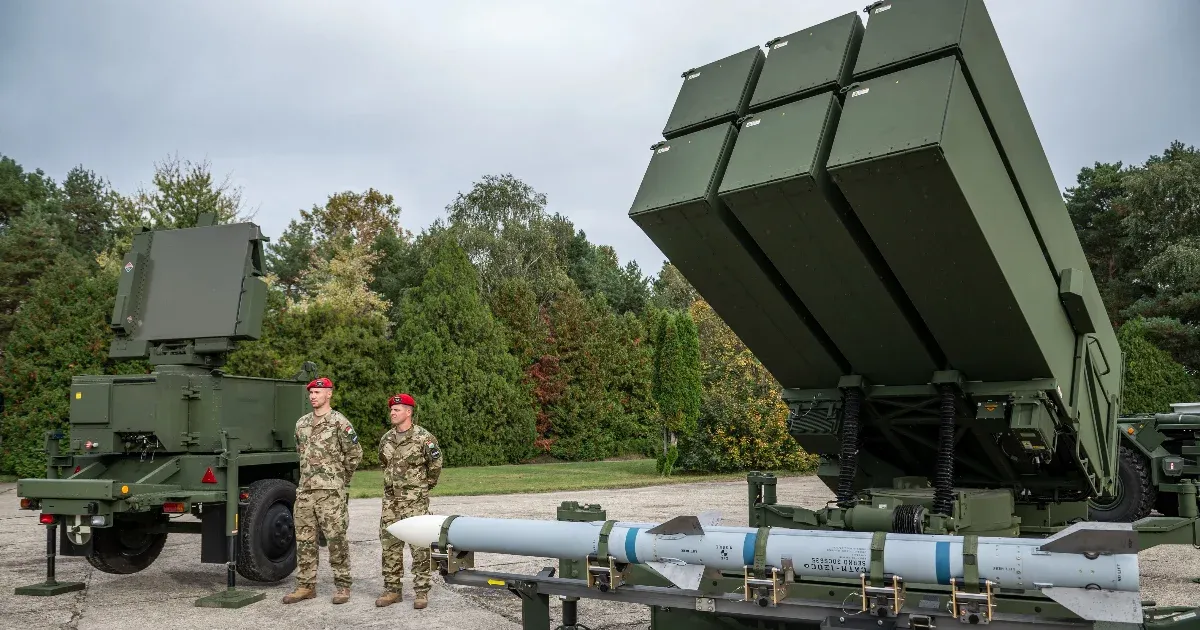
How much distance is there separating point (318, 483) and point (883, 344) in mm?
4694

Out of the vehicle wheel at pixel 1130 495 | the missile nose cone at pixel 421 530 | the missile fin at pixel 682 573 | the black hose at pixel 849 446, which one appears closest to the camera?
the missile fin at pixel 682 573

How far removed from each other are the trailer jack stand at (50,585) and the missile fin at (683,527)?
563 cm

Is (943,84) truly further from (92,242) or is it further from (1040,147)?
(92,242)

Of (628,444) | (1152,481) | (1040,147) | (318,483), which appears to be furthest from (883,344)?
(628,444)

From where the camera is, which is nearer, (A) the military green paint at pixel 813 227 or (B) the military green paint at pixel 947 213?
(B) the military green paint at pixel 947 213

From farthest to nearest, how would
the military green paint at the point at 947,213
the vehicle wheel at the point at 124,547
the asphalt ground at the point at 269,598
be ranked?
1. the vehicle wheel at the point at 124,547
2. the asphalt ground at the point at 269,598
3. the military green paint at the point at 947,213

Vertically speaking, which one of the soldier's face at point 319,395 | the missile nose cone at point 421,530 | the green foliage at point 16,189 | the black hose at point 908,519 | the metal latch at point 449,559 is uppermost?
the green foliage at point 16,189

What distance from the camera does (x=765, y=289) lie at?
19.5 feet

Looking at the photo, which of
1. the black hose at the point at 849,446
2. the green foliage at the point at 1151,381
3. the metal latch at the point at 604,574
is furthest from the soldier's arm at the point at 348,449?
the green foliage at the point at 1151,381

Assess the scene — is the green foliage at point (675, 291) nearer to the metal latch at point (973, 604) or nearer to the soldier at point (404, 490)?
the soldier at point (404, 490)

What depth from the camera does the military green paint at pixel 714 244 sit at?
18.3 feet

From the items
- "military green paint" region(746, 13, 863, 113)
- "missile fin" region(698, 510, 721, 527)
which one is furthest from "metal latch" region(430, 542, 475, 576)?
"military green paint" region(746, 13, 863, 113)

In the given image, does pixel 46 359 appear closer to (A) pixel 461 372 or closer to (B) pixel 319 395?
(A) pixel 461 372

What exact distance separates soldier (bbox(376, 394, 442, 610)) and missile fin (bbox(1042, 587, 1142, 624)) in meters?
4.72
